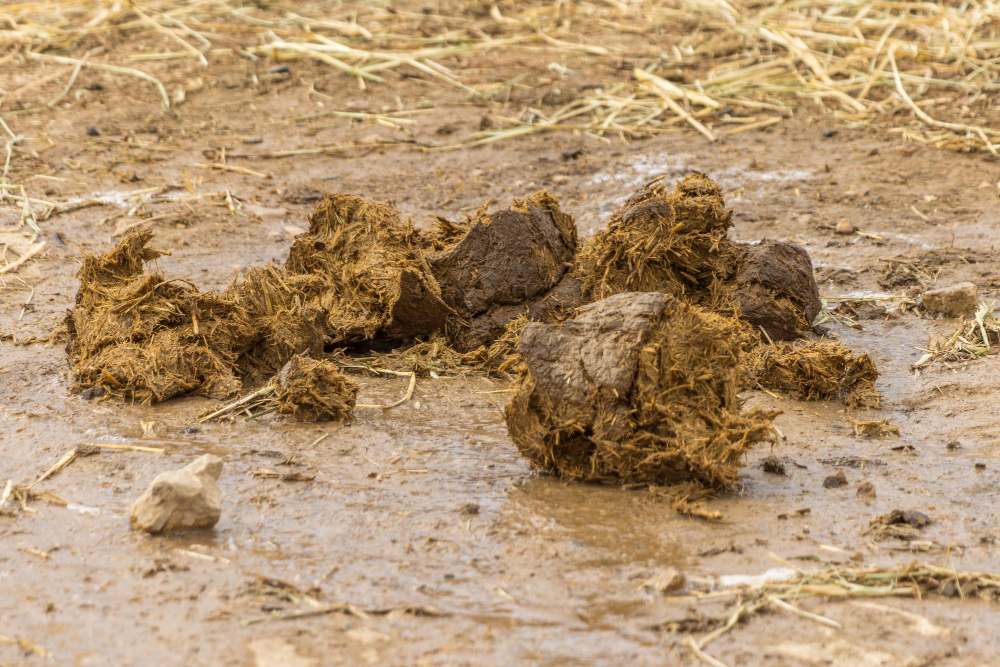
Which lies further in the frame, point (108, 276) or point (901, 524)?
point (108, 276)

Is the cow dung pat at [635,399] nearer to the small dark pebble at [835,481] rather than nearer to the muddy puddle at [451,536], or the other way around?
the muddy puddle at [451,536]

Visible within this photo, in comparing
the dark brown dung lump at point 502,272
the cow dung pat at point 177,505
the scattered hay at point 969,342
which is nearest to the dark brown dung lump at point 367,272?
the dark brown dung lump at point 502,272

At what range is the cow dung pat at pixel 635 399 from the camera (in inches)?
146

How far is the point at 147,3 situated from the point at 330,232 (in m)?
6.00

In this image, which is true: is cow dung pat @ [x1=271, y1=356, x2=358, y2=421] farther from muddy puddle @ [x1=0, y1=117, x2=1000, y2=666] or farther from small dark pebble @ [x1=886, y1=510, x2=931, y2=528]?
small dark pebble @ [x1=886, y1=510, x2=931, y2=528]

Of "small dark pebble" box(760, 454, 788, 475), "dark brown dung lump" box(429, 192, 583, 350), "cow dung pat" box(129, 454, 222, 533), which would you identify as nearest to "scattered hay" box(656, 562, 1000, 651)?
"small dark pebble" box(760, 454, 788, 475)

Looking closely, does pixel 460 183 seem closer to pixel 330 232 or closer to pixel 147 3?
pixel 330 232

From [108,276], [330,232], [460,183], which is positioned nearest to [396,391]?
[330,232]

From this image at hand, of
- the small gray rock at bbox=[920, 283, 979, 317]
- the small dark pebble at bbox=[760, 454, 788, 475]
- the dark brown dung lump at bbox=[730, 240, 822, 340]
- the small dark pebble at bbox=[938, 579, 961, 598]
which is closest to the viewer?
the small dark pebble at bbox=[938, 579, 961, 598]

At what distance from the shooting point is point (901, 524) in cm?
341

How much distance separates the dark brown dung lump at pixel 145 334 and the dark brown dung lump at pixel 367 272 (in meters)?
0.52

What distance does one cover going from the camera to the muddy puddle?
2.74 m

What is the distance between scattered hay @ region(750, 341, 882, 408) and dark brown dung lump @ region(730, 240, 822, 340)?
40 centimetres

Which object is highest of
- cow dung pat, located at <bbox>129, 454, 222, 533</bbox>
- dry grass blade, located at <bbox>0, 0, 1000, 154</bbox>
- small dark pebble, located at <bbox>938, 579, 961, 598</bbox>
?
dry grass blade, located at <bbox>0, 0, 1000, 154</bbox>
